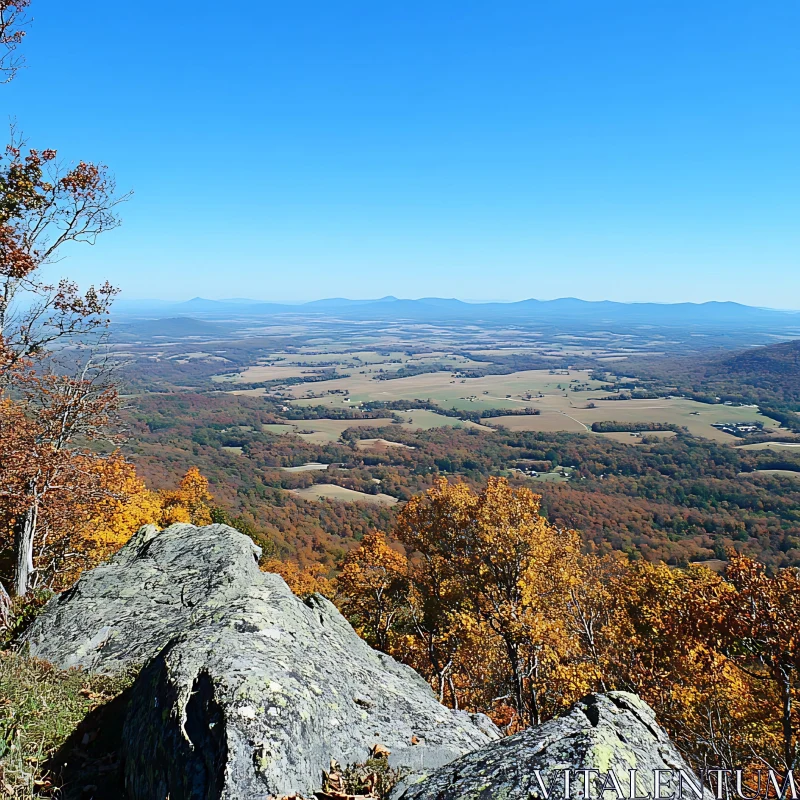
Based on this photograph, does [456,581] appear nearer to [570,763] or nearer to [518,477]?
[570,763]

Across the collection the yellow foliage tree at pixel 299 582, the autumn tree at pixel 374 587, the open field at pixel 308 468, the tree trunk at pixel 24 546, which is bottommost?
the open field at pixel 308 468

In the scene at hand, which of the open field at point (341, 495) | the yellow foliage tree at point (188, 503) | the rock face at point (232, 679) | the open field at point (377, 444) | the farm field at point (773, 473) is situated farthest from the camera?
A: the open field at point (377, 444)

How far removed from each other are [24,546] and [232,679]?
46.3 feet

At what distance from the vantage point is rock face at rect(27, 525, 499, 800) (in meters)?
4.46

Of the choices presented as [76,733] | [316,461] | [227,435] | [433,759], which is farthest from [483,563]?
[227,435]

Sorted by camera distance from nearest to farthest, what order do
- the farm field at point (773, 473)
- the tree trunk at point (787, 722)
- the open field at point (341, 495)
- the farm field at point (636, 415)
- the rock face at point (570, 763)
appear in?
the rock face at point (570, 763) → the tree trunk at point (787, 722) → the open field at point (341, 495) → the farm field at point (773, 473) → the farm field at point (636, 415)

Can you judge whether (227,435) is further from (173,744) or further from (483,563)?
(173,744)

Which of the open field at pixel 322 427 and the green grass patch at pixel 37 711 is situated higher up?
the green grass patch at pixel 37 711

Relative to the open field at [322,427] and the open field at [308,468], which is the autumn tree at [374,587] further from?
the open field at [322,427]

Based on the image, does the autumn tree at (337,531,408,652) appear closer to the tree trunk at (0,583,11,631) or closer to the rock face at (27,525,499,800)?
the rock face at (27,525,499,800)

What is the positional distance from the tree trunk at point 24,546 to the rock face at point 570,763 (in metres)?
15.3

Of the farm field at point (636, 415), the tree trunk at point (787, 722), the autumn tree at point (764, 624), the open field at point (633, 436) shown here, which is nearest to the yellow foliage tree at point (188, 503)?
the autumn tree at point (764, 624)

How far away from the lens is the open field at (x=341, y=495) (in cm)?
7773

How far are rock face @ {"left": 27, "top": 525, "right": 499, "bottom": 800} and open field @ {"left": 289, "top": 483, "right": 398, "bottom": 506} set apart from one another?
67.3 m
